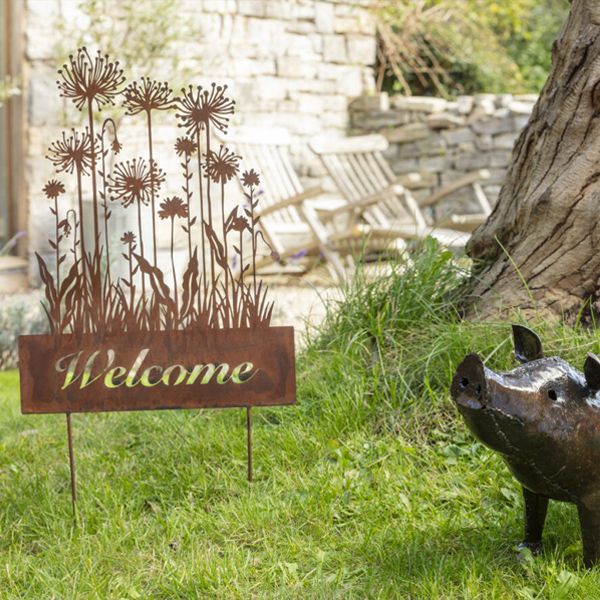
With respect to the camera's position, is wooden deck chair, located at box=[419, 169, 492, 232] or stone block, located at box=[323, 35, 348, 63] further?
stone block, located at box=[323, 35, 348, 63]

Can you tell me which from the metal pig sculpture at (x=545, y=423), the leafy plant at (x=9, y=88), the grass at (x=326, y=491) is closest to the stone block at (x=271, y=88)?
the leafy plant at (x=9, y=88)

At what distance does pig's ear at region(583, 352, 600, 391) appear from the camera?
2.39m

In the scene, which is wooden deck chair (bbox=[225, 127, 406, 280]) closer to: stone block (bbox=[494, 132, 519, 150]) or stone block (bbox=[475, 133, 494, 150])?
stone block (bbox=[475, 133, 494, 150])

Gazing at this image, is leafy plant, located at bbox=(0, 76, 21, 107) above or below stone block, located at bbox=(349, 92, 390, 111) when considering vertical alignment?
above

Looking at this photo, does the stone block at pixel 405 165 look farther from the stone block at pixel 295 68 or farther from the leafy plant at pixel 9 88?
the leafy plant at pixel 9 88

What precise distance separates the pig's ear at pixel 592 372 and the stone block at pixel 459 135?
765 centimetres

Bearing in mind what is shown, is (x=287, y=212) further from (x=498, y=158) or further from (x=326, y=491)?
(x=326, y=491)

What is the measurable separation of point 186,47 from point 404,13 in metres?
3.36

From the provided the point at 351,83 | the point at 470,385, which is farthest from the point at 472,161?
the point at 470,385

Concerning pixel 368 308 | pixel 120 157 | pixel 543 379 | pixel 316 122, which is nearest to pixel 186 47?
pixel 120 157

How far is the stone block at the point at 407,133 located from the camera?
993 cm

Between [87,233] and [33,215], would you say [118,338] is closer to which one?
[87,233]

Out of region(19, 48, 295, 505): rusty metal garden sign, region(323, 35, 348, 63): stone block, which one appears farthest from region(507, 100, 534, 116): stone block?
region(19, 48, 295, 505): rusty metal garden sign

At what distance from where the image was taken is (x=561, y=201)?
348 centimetres
